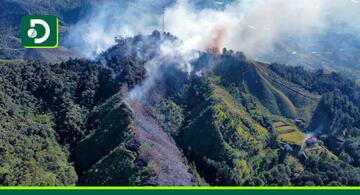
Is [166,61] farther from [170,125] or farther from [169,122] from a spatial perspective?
[170,125]

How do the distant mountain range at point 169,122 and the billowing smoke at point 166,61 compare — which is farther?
the billowing smoke at point 166,61

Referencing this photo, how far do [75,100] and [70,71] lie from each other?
7.47 meters

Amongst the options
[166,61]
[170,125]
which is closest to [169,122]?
[170,125]

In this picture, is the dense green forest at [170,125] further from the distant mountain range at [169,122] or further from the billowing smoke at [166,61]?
the billowing smoke at [166,61]

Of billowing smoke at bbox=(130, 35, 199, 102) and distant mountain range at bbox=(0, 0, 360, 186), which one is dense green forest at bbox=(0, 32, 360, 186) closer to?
distant mountain range at bbox=(0, 0, 360, 186)

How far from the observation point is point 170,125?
319 feet

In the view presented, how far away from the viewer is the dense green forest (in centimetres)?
7719

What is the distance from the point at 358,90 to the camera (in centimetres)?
13125

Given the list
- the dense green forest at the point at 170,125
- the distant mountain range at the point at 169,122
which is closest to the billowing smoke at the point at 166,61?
the distant mountain range at the point at 169,122

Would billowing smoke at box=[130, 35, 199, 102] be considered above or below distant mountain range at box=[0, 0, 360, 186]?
above

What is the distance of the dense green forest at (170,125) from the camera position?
7719 cm

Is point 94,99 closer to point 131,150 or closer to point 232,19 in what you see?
point 131,150

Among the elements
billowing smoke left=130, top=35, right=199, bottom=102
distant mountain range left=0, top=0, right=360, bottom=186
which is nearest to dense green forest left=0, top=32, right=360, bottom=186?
distant mountain range left=0, top=0, right=360, bottom=186

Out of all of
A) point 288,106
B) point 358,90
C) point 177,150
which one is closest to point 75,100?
point 177,150
